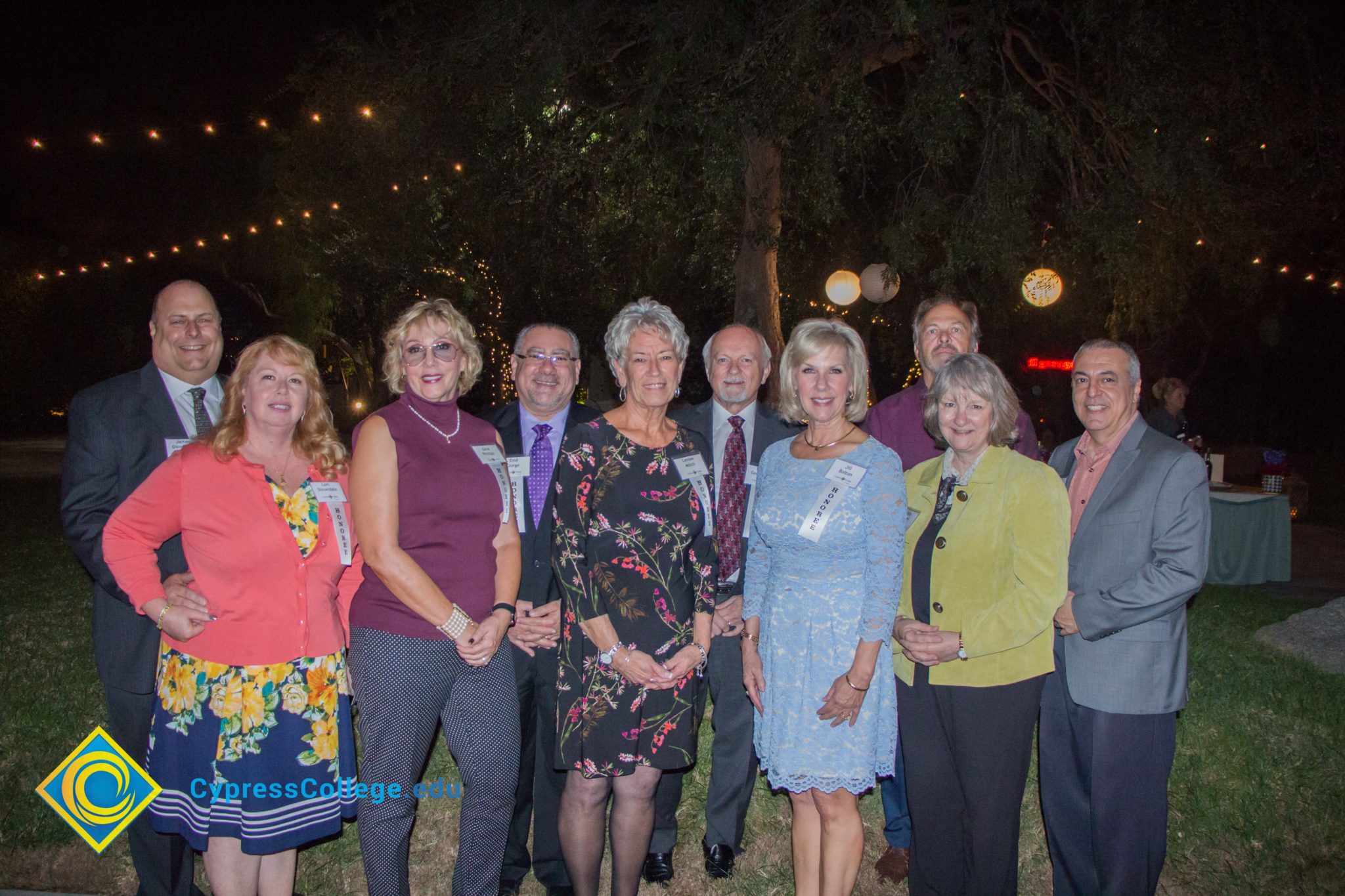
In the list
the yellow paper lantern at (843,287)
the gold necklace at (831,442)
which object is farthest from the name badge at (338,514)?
the yellow paper lantern at (843,287)

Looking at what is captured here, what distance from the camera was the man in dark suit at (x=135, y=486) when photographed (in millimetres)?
2943

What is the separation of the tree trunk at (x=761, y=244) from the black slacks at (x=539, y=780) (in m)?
5.18

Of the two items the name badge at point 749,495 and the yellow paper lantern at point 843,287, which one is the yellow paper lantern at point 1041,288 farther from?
the name badge at point 749,495

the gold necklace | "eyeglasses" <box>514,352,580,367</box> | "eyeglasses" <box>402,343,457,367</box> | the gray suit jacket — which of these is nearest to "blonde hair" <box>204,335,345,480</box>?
"eyeglasses" <box>402,343,457,367</box>

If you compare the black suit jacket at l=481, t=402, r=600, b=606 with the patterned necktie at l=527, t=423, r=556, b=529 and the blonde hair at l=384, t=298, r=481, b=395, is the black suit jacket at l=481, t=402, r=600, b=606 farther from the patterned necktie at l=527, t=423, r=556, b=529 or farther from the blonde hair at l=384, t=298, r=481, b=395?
the blonde hair at l=384, t=298, r=481, b=395

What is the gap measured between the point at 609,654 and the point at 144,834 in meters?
1.89

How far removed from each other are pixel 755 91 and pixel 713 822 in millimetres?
6396

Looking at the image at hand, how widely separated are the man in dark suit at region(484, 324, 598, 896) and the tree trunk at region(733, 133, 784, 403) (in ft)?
15.7

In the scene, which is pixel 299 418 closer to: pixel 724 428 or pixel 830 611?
pixel 724 428

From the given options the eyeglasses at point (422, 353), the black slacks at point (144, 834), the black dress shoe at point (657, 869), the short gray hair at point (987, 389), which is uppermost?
the eyeglasses at point (422, 353)

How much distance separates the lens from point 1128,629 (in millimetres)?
2846

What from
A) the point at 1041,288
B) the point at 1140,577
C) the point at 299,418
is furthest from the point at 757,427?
the point at 1041,288

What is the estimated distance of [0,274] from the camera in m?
30.3

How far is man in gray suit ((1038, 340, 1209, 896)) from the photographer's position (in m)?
2.77
